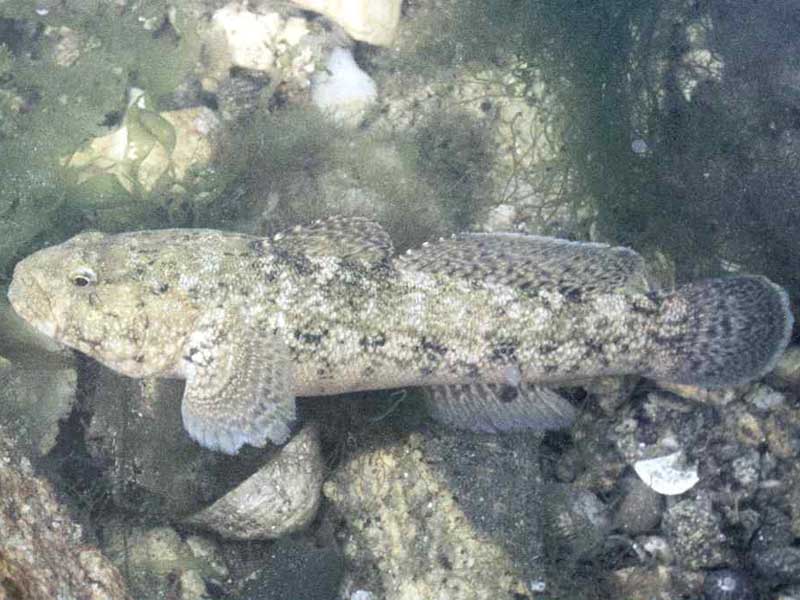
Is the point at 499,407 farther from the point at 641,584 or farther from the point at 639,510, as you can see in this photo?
the point at 641,584

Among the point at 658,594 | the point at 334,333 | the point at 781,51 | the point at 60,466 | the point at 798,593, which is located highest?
the point at 781,51

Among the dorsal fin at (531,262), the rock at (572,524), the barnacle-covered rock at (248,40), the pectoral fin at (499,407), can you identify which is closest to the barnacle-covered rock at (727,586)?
the rock at (572,524)

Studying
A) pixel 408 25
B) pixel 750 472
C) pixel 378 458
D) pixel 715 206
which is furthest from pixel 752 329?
pixel 408 25

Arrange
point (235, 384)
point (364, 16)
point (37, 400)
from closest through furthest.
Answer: point (235, 384) → point (37, 400) → point (364, 16)

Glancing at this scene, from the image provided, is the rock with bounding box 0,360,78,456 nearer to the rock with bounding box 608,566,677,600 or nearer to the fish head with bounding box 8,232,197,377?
the fish head with bounding box 8,232,197,377

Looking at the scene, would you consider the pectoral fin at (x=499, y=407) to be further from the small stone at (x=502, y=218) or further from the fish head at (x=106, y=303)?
the small stone at (x=502, y=218)

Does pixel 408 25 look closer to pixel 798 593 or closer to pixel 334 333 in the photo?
pixel 334 333

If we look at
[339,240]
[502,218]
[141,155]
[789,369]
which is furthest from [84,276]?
[789,369]
